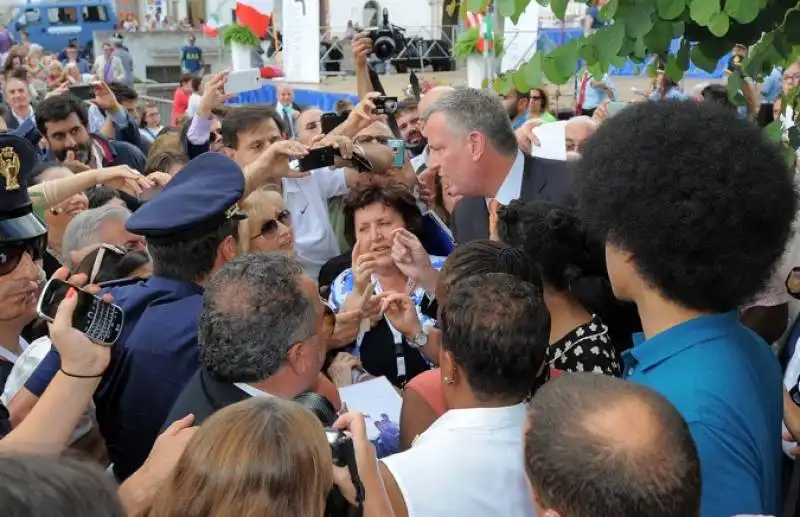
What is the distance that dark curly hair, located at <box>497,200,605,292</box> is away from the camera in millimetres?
2953

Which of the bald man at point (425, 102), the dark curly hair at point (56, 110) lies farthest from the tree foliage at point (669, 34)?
the dark curly hair at point (56, 110)

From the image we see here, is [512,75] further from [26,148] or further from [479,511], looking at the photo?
[26,148]

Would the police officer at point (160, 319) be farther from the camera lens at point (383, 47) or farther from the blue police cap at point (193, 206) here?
the camera lens at point (383, 47)

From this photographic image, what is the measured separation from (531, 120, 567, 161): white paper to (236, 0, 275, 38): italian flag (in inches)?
438

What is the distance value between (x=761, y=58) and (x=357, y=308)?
1.65 meters

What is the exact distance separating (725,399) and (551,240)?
133 centimetres

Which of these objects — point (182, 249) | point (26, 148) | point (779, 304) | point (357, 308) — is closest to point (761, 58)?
point (779, 304)

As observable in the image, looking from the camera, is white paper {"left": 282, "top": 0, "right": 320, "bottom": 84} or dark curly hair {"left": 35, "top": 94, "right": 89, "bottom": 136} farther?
white paper {"left": 282, "top": 0, "right": 320, "bottom": 84}

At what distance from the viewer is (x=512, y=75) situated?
2652 millimetres

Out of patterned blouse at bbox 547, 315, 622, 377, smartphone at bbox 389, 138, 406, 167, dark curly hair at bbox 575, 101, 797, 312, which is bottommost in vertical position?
patterned blouse at bbox 547, 315, 622, 377

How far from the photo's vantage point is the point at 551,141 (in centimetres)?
525

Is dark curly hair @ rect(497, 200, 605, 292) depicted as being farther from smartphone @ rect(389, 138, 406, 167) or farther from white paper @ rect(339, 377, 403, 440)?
smartphone @ rect(389, 138, 406, 167)

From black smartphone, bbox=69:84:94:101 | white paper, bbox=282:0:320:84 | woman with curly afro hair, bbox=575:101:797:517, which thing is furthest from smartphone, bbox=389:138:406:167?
white paper, bbox=282:0:320:84

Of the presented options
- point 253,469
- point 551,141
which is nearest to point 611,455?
point 253,469
